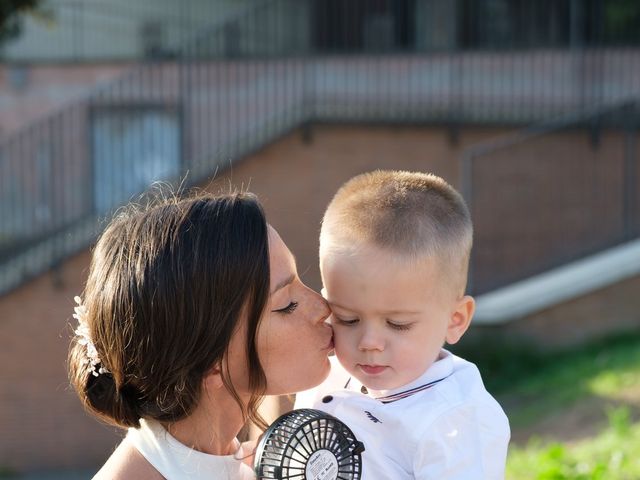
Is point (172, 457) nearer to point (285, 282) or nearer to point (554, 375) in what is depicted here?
point (285, 282)

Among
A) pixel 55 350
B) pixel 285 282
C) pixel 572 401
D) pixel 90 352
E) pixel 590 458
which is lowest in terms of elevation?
pixel 55 350

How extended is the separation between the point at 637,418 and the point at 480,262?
460 cm

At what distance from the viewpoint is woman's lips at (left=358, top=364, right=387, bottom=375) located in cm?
250

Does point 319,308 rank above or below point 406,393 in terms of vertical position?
above

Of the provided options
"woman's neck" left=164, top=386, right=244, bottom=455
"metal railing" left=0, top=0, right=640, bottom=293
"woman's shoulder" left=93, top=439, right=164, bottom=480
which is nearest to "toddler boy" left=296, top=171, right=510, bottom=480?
"woman's neck" left=164, top=386, right=244, bottom=455

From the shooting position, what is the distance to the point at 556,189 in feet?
37.0

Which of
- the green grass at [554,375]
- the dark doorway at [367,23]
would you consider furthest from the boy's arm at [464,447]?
the dark doorway at [367,23]

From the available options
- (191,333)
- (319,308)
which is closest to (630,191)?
(319,308)

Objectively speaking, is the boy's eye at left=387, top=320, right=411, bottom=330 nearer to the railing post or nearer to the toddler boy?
the toddler boy

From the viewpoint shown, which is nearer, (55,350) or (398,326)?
(398,326)

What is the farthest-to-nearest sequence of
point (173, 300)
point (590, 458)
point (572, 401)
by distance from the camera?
point (572, 401), point (590, 458), point (173, 300)

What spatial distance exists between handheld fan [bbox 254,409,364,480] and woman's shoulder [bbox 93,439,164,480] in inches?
13.5

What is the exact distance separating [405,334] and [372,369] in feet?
0.41

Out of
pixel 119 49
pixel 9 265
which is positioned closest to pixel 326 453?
pixel 9 265
